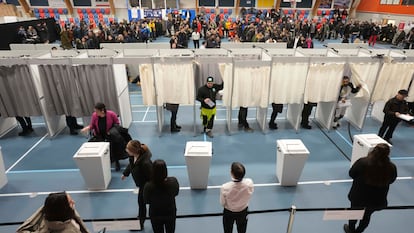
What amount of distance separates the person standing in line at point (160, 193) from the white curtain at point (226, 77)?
3996mm

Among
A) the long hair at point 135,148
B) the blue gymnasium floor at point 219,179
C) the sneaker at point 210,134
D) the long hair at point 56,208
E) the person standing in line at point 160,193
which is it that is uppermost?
the long hair at point 56,208

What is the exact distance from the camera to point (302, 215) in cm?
444

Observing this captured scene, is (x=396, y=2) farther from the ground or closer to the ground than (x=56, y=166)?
farther from the ground

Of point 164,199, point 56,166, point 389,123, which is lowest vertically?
point 56,166

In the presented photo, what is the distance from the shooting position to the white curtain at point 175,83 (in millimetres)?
6324

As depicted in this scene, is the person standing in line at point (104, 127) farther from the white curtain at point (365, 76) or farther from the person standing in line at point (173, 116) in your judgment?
the white curtain at point (365, 76)

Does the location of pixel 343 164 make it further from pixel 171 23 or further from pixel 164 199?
pixel 171 23

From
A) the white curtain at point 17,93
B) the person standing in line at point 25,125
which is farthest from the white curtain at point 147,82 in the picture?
the person standing in line at point 25,125

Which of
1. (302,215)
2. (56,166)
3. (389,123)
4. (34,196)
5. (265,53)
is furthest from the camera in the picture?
(265,53)

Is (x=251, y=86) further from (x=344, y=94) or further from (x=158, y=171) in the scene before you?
(x=158, y=171)

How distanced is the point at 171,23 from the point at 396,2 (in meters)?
17.7

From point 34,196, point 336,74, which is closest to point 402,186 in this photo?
point 336,74

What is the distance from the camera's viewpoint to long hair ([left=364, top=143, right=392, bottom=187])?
3061 millimetres

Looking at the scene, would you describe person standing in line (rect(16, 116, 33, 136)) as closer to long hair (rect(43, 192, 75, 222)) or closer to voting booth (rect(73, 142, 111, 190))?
voting booth (rect(73, 142, 111, 190))
